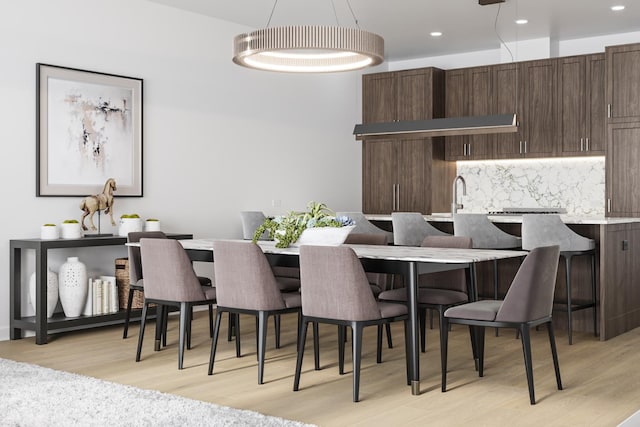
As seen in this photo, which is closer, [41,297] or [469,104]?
[41,297]

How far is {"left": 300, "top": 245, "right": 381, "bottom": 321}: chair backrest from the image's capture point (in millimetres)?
3635

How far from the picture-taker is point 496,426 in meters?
3.26

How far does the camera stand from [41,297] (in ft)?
17.2

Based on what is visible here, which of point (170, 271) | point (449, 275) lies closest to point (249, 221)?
point (170, 271)

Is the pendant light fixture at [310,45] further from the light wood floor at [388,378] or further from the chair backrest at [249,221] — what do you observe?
the chair backrest at [249,221]

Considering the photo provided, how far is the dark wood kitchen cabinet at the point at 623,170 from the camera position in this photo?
23.4 ft

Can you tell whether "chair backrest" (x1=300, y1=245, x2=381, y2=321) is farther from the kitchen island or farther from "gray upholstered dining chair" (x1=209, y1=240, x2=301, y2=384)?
the kitchen island

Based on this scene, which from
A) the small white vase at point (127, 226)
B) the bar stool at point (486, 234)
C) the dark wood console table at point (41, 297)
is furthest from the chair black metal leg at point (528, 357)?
the small white vase at point (127, 226)

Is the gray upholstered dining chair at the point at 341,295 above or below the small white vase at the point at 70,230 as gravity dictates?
below

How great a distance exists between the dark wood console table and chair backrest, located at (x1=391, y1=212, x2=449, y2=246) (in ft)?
7.19

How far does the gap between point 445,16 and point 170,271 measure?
13.1 feet

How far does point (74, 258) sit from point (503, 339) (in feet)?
10.5

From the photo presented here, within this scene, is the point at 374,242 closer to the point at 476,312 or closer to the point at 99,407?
the point at 476,312

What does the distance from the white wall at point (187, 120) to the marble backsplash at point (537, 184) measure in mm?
1436
